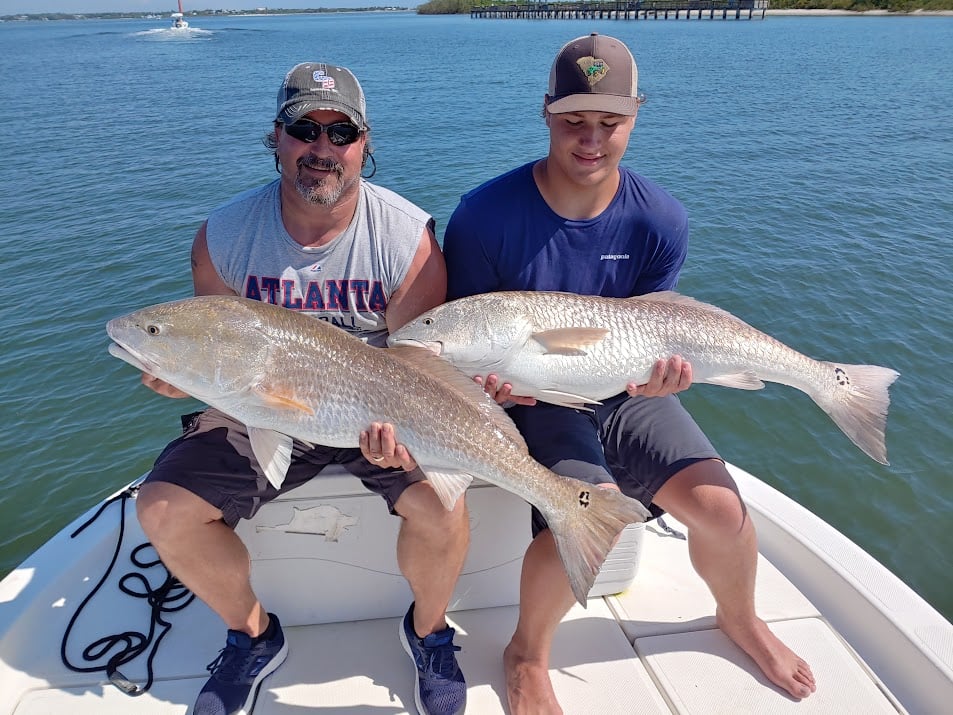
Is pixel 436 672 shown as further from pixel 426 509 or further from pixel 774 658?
pixel 774 658

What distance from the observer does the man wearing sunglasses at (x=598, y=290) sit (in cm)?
273

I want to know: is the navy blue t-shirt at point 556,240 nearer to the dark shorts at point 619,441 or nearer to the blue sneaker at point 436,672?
the dark shorts at point 619,441

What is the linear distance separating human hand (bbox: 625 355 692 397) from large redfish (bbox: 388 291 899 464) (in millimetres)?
36

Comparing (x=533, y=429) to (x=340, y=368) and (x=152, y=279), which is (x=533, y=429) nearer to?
(x=340, y=368)

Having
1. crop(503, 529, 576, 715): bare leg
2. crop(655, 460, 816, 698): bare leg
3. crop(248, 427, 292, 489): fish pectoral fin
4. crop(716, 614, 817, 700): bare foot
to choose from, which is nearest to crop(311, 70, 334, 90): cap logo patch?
crop(248, 427, 292, 489): fish pectoral fin

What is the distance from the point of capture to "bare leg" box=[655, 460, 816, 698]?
2707 mm

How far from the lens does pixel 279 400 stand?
246 cm

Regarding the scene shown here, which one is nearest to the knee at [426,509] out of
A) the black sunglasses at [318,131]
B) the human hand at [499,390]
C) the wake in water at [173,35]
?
the human hand at [499,390]

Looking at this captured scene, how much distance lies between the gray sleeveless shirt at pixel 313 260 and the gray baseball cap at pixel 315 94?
0.38m

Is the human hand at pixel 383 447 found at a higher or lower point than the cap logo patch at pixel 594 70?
lower

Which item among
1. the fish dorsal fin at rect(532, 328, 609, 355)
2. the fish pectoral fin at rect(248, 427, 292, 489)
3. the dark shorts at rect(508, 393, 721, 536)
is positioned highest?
the fish dorsal fin at rect(532, 328, 609, 355)

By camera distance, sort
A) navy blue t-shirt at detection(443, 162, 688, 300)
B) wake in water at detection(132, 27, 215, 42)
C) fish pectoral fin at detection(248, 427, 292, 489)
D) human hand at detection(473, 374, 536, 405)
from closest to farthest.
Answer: fish pectoral fin at detection(248, 427, 292, 489) → human hand at detection(473, 374, 536, 405) → navy blue t-shirt at detection(443, 162, 688, 300) → wake in water at detection(132, 27, 215, 42)

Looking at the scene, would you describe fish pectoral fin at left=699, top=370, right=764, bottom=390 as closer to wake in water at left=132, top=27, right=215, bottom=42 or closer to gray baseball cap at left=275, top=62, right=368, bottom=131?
gray baseball cap at left=275, top=62, right=368, bottom=131

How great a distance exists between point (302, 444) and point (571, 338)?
124 centimetres
